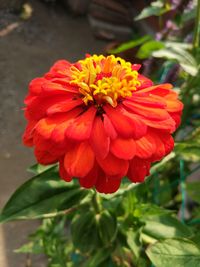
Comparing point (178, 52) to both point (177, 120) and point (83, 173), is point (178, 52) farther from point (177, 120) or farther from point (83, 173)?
point (83, 173)

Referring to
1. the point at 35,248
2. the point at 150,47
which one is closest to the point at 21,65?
the point at 35,248

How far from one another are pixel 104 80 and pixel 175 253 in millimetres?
221

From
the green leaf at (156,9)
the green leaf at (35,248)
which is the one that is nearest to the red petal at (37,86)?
the green leaf at (156,9)

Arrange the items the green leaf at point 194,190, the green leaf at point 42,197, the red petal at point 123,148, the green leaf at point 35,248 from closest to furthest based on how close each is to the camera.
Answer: the red petal at point 123,148 → the green leaf at point 42,197 → the green leaf at point 194,190 → the green leaf at point 35,248

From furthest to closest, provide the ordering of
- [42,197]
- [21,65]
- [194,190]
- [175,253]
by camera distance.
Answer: [21,65] → [194,190] → [42,197] → [175,253]

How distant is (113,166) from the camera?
40 centimetres

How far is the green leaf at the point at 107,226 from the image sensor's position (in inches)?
26.6

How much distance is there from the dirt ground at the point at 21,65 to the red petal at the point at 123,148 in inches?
41.3

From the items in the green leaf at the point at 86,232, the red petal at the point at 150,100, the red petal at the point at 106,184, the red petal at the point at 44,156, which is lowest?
the green leaf at the point at 86,232

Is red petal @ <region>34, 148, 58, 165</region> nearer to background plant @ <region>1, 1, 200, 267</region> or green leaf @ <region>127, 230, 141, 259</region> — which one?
background plant @ <region>1, 1, 200, 267</region>

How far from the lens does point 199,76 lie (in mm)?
813

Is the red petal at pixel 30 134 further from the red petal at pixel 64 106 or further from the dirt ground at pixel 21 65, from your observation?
the dirt ground at pixel 21 65

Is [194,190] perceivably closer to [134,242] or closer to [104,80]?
[134,242]

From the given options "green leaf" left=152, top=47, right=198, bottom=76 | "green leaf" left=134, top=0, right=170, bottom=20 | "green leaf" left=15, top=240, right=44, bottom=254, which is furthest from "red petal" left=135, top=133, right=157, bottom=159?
"green leaf" left=15, top=240, right=44, bottom=254
